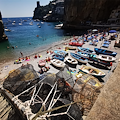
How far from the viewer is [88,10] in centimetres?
5009

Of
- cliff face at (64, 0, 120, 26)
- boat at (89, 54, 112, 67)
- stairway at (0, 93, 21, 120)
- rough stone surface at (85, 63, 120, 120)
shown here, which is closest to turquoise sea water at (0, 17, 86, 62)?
cliff face at (64, 0, 120, 26)

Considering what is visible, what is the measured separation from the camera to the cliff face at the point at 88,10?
4612cm

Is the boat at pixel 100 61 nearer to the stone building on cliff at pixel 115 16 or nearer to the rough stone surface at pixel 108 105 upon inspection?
the rough stone surface at pixel 108 105

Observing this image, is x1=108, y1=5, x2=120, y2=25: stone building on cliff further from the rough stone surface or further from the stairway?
the stairway

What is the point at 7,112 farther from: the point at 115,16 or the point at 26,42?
the point at 115,16

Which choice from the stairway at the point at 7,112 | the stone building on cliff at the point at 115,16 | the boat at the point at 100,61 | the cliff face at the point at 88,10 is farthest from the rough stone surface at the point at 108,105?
the cliff face at the point at 88,10

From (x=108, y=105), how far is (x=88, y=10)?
61.7 metres

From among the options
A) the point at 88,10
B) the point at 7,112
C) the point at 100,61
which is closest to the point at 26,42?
the point at 100,61

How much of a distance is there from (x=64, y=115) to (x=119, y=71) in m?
4.74

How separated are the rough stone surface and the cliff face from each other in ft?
196

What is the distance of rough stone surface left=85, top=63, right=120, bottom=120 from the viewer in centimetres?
115

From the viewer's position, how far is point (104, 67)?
13.7 m

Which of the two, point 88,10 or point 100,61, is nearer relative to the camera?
point 100,61

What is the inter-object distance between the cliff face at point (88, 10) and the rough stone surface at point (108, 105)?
2348 inches
